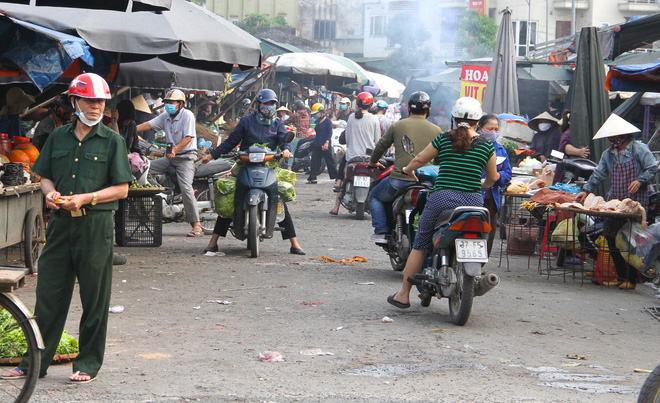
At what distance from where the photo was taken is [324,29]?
77438 millimetres

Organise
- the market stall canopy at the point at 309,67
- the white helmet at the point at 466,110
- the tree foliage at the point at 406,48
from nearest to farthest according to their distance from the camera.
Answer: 1. the white helmet at the point at 466,110
2. the market stall canopy at the point at 309,67
3. the tree foliage at the point at 406,48

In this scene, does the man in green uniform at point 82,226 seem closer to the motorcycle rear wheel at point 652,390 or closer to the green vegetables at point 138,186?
the motorcycle rear wheel at point 652,390

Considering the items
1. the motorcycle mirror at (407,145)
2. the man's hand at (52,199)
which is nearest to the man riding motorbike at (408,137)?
the motorcycle mirror at (407,145)

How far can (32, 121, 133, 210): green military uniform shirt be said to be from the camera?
522cm

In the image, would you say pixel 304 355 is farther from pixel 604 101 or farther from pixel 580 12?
pixel 580 12

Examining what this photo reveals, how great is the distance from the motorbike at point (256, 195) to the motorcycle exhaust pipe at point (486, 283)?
3866 mm

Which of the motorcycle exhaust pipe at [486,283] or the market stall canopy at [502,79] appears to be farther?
the market stall canopy at [502,79]

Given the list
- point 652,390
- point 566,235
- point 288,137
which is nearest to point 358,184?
point 288,137

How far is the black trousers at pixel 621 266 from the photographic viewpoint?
9.53 m

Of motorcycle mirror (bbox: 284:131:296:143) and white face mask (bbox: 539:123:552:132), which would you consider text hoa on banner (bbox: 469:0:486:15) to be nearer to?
white face mask (bbox: 539:123:552:132)

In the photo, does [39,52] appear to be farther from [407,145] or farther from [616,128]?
[616,128]

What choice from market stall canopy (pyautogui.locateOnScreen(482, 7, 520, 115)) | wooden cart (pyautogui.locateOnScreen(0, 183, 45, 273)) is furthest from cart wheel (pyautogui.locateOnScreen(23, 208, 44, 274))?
market stall canopy (pyautogui.locateOnScreen(482, 7, 520, 115))

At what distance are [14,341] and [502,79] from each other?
46.0ft

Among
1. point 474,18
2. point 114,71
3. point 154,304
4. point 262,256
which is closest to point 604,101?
point 262,256
